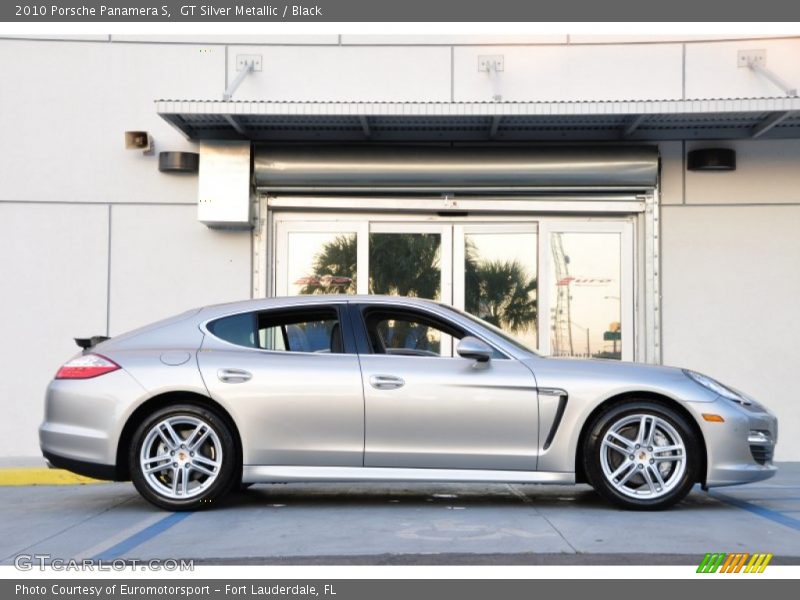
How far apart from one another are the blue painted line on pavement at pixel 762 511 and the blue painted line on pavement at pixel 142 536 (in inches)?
150

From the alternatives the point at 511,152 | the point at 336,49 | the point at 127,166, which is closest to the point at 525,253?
the point at 511,152

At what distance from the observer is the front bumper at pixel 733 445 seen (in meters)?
7.08

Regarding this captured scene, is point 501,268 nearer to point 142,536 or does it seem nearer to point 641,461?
point 641,461

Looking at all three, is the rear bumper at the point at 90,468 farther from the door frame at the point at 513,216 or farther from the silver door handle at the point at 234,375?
the door frame at the point at 513,216

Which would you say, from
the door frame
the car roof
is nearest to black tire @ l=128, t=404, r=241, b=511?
the car roof

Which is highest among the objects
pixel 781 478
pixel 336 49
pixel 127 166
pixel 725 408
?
pixel 336 49

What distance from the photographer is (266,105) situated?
1050cm

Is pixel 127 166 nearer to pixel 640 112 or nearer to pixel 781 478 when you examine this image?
pixel 640 112

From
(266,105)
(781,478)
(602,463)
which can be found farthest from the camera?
(266,105)

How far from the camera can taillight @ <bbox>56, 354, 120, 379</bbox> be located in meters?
7.35

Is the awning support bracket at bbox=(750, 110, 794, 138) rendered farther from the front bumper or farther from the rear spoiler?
the rear spoiler

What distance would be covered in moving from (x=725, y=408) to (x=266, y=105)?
17.8 ft

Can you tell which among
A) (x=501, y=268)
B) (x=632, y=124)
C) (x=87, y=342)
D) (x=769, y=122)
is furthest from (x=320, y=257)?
(x=769, y=122)

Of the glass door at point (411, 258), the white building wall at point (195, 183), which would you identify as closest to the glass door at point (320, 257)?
the glass door at point (411, 258)
